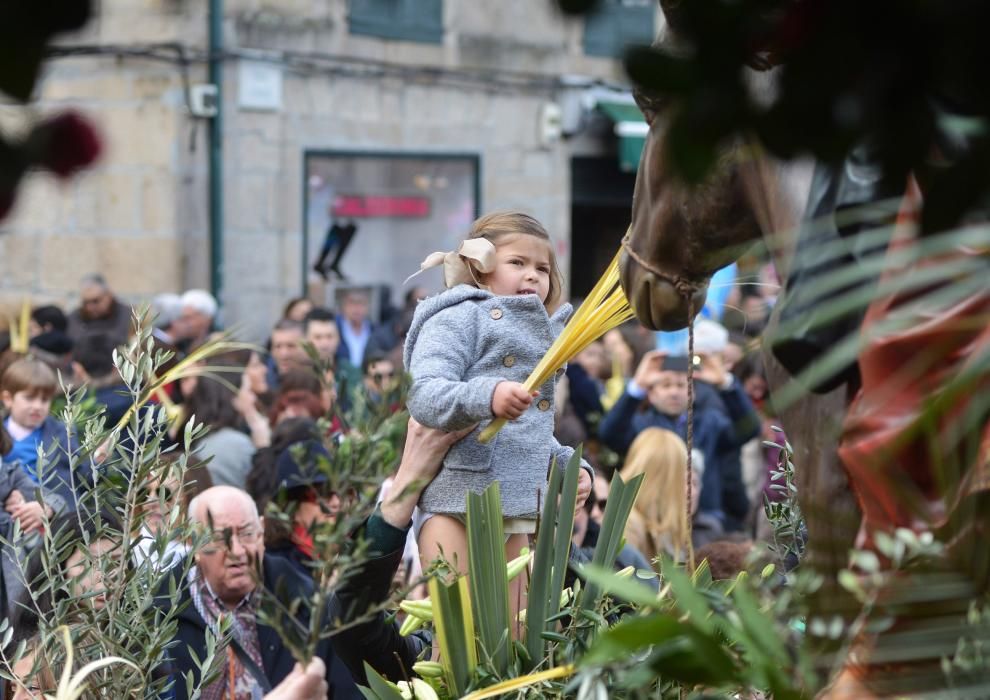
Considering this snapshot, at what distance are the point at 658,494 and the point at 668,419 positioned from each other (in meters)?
1.36

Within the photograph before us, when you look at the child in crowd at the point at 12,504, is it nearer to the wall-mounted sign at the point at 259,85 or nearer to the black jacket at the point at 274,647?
the black jacket at the point at 274,647

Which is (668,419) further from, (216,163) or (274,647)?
(216,163)

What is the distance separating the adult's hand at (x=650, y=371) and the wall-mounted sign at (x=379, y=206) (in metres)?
6.59

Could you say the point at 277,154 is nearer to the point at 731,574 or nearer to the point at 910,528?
the point at 731,574

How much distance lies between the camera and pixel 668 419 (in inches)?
310

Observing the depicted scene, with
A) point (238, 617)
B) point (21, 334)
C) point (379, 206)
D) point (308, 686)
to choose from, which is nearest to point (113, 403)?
point (21, 334)

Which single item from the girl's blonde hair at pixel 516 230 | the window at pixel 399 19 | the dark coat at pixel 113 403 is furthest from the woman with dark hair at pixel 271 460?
the window at pixel 399 19

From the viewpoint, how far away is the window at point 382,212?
551 inches

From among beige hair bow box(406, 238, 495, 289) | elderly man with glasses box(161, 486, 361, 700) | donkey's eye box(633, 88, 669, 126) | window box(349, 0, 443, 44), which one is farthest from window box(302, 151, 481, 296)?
donkey's eye box(633, 88, 669, 126)

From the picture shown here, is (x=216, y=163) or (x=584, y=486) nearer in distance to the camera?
(x=584, y=486)

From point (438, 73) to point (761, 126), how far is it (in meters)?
13.7

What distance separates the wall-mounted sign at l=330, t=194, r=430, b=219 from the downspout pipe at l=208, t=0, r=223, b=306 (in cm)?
131

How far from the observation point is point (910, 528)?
1.91 meters

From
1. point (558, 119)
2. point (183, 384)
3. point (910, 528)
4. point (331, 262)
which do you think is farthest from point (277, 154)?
point (910, 528)
